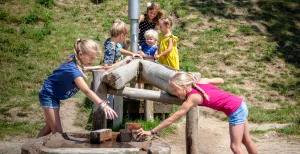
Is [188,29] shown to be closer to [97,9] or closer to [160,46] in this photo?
→ [97,9]

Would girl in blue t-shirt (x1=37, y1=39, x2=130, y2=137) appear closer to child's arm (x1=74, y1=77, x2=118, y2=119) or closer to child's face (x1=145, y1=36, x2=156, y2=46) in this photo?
child's arm (x1=74, y1=77, x2=118, y2=119)

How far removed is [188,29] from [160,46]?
4.11m

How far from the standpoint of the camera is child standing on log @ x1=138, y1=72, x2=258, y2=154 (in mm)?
5098

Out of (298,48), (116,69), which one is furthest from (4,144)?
(298,48)

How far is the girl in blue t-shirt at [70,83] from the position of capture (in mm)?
5188

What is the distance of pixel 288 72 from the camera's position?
1149cm

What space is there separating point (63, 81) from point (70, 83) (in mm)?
81

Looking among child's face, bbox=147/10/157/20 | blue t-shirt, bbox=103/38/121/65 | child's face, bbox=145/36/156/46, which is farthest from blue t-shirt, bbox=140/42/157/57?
blue t-shirt, bbox=103/38/121/65

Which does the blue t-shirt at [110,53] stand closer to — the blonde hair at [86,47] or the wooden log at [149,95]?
the wooden log at [149,95]

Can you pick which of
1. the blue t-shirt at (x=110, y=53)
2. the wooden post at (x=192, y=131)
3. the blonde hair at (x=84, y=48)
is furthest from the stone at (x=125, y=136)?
the blue t-shirt at (x=110, y=53)

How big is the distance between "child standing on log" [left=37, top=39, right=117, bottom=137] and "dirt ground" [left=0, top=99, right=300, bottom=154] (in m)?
1.73

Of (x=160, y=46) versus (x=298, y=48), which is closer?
(x=160, y=46)

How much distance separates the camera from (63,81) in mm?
5430

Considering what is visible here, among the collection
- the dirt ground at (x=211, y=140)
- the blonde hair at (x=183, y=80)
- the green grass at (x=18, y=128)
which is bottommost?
the dirt ground at (x=211, y=140)
